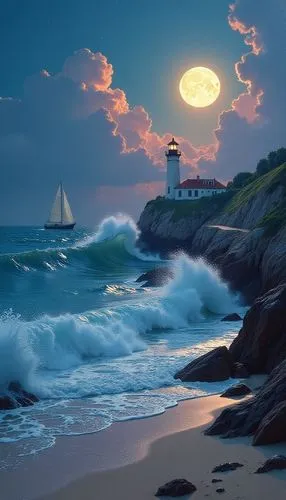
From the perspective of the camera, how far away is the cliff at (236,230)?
34531mm

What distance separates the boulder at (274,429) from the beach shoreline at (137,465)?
0.47 ft

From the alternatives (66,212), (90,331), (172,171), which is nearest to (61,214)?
(66,212)

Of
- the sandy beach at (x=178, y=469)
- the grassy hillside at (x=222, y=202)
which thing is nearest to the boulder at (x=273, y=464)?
the sandy beach at (x=178, y=469)

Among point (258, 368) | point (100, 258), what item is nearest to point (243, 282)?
point (258, 368)

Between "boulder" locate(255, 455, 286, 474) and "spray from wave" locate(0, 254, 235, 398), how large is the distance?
22.2 ft

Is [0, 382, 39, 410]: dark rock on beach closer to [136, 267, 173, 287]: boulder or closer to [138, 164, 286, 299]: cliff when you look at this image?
[138, 164, 286, 299]: cliff

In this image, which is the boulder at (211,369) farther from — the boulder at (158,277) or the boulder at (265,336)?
the boulder at (158,277)

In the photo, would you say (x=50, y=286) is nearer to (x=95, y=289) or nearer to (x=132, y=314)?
(x=95, y=289)

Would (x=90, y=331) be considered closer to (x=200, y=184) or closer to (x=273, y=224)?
(x=273, y=224)

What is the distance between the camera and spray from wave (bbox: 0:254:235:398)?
54.5 ft

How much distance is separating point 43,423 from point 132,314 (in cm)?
1373

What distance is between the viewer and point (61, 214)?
142500 mm

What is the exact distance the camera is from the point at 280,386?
11883mm

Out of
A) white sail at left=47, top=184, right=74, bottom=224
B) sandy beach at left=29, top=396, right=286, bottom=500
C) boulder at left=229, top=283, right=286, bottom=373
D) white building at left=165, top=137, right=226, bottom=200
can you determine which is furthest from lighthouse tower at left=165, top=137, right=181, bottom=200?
sandy beach at left=29, top=396, right=286, bottom=500
